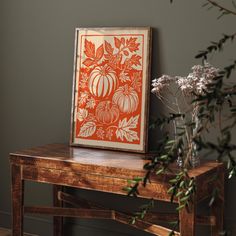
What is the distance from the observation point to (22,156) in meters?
3.19

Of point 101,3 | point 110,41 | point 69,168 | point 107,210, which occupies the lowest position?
point 107,210

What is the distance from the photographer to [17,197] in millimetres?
3266

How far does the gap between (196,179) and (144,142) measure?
2.30 feet

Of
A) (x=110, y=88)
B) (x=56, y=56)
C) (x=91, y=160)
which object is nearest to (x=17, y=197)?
(x=91, y=160)

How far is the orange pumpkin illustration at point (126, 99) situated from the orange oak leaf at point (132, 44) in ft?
0.81

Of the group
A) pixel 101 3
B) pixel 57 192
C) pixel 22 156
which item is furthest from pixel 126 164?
pixel 101 3

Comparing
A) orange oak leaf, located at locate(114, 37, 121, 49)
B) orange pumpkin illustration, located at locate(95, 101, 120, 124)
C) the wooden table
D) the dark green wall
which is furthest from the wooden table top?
orange oak leaf, located at locate(114, 37, 121, 49)

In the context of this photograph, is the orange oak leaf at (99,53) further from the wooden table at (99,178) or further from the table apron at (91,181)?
the table apron at (91,181)

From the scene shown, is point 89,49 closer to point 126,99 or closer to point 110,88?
point 110,88

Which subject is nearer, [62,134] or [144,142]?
[144,142]

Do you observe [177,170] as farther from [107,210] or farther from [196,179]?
[107,210]

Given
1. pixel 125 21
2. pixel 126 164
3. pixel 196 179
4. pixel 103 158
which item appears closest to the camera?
pixel 196 179

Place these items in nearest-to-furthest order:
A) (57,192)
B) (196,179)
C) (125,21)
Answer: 1. (196,179)
2. (125,21)
3. (57,192)

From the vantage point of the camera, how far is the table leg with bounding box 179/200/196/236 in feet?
8.79
